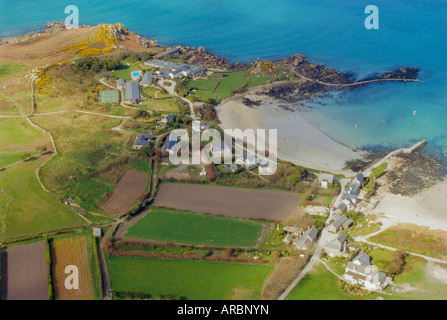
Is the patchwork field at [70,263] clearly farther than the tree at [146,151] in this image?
No

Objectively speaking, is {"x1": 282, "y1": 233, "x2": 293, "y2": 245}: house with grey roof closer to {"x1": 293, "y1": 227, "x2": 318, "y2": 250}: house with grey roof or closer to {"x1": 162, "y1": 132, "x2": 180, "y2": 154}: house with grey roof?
{"x1": 293, "y1": 227, "x2": 318, "y2": 250}: house with grey roof

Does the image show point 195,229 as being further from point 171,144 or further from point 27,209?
point 27,209

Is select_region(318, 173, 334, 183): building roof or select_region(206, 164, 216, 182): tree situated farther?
select_region(206, 164, 216, 182): tree

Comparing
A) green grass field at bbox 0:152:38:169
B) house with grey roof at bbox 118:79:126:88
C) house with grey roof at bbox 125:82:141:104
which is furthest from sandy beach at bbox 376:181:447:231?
house with grey roof at bbox 118:79:126:88

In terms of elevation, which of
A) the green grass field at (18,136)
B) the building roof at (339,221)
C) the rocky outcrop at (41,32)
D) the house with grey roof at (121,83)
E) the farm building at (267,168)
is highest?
the rocky outcrop at (41,32)

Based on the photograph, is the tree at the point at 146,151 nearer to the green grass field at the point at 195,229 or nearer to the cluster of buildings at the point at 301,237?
the green grass field at the point at 195,229

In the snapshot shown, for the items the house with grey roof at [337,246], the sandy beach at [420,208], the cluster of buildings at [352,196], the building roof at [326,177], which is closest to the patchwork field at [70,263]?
the house with grey roof at [337,246]

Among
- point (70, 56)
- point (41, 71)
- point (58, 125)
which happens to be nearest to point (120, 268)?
point (58, 125)
